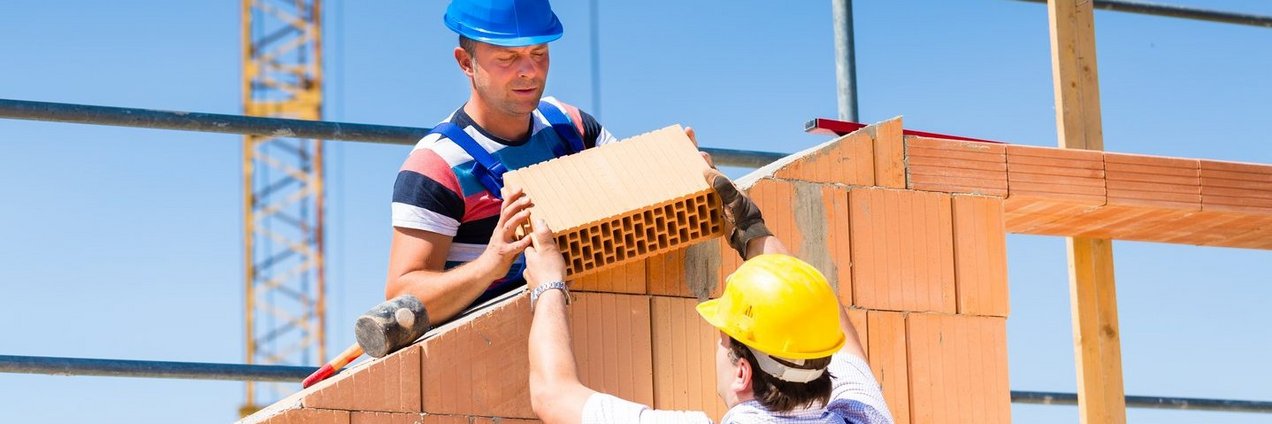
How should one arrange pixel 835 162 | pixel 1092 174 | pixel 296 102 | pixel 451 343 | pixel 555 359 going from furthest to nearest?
pixel 296 102
pixel 1092 174
pixel 835 162
pixel 451 343
pixel 555 359

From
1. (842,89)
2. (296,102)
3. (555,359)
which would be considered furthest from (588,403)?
(296,102)

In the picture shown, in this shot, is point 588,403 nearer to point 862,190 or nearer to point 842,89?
point 862,190

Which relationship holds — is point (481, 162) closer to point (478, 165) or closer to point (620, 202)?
point (478, 165)

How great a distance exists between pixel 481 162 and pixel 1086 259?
2.16 m

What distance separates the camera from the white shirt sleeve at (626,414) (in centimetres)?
290

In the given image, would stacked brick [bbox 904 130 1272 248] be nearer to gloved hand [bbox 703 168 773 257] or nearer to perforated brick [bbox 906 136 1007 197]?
perforated brick [bbox 906 136 1007 197]

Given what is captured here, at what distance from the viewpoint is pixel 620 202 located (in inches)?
140

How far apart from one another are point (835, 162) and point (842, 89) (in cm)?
120

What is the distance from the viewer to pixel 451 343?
11.5ft

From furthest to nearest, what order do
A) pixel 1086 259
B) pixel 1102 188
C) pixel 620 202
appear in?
pixel 1086 259, pixel 1102 188, pixel 620 202

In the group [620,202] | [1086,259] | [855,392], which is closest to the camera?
[855,392]

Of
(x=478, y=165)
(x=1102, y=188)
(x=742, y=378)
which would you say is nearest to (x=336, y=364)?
(x=478, y=165)

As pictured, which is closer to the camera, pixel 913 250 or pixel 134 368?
pixel 913 250

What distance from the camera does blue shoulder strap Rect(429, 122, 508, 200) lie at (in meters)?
3.80
